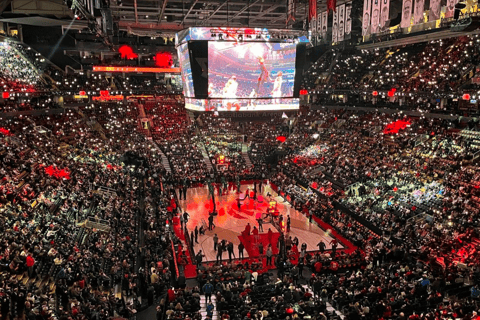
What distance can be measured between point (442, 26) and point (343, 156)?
11558mm

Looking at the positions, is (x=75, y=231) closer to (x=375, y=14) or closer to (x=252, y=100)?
(x=252, y=100)

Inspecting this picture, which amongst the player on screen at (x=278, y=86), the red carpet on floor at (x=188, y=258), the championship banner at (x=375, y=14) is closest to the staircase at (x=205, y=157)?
the red carpet on floor at (x=188, y=258)

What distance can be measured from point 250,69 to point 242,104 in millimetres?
1639

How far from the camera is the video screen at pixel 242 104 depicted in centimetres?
1777

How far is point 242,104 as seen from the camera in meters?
18.2

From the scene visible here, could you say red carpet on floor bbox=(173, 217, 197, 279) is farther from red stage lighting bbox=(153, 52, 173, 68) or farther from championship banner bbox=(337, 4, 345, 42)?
red stage lighting bbox=(153, 52, 173, 68)

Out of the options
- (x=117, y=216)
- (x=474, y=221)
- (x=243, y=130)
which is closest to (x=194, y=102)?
(x=117, y=216)

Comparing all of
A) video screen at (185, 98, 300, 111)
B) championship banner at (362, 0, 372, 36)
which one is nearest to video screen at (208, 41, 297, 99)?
video screen at (185, 98, 300, 111)

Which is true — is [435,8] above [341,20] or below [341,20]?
below

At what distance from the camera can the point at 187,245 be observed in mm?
19516

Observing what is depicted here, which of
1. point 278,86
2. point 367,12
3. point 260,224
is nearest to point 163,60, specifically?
point 278,86

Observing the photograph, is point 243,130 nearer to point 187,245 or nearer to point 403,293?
point 187,245

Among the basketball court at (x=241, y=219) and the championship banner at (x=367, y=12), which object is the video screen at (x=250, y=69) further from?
the basketball court at (x=241, y=219)

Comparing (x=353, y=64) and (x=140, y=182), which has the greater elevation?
(x=353, y=64)
